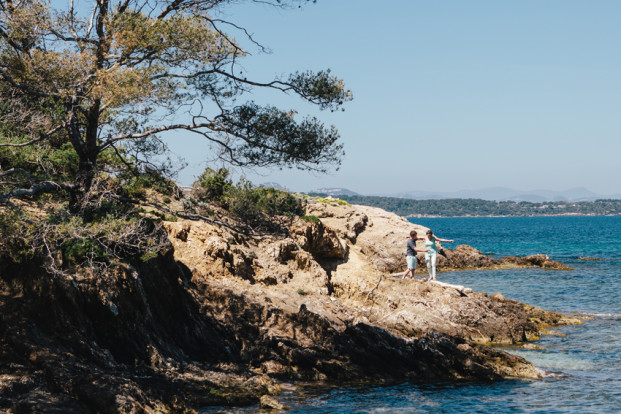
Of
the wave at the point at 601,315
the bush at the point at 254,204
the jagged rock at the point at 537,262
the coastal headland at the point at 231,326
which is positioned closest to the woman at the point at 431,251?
the coastal headland at the point at 231,326

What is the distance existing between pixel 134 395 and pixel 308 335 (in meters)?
7.86

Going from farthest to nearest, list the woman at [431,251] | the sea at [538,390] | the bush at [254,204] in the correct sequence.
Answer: the woman at [431,251] → the bush at [254,204] → the sea at [538,390]


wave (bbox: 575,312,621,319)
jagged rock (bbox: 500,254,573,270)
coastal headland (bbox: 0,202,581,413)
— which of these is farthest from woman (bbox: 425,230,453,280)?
jagged rock (bbox: 500,254,573,270)

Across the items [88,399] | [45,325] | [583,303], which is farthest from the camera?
[583,303]

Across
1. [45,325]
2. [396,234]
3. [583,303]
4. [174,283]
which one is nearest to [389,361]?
[174,283]

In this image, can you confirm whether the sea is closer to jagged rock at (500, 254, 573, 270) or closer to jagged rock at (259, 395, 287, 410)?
jagged rock at (259, 395, 287, 410)

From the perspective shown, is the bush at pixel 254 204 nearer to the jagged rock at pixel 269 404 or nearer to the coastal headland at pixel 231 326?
the coastal headland at pixel 231 326

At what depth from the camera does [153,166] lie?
18.2m

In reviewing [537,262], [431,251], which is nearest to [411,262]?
[431,251]

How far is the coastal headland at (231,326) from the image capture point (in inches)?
512

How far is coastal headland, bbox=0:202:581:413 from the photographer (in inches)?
512

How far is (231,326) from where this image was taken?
19.4m

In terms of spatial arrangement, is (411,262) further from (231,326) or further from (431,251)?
(231,326)

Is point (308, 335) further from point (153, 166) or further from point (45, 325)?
point (45, 325)
